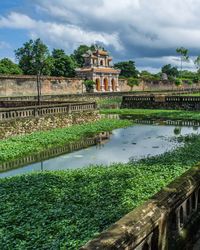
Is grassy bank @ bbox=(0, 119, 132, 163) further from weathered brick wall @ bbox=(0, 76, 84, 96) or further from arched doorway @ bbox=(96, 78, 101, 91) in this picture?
arched doorway @ bbox=(96, 78, 101, 91)

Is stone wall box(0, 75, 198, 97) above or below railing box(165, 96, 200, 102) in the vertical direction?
above

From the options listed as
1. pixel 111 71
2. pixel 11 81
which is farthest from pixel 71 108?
pixel 111 71

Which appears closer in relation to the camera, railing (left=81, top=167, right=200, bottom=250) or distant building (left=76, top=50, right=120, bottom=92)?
railing (left=81, top=167, right=200, bottom=250)

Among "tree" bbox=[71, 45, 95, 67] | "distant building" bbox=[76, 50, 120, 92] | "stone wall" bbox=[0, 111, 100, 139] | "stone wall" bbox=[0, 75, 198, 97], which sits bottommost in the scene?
"stone wall" bbox=[0, 111, 100, 139]

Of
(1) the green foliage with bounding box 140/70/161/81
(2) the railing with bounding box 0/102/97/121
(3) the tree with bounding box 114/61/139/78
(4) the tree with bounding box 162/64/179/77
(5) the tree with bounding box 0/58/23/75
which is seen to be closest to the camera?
(2) the railing with bounding box 0/102/97/121

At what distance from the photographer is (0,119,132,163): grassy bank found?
14.5 meters

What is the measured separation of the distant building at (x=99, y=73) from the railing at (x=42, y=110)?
4747 cm

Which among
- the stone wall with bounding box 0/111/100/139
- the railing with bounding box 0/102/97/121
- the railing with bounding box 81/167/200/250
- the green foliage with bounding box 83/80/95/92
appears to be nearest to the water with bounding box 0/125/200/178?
the stone wall with bounding box 0/111/100/139

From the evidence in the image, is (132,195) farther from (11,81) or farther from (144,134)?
(11,81)

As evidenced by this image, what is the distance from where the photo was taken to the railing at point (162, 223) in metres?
2.89

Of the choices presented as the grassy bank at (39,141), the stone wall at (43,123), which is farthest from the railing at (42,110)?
the grassy bank at (39,141)

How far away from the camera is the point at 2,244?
A: 6.12 meters

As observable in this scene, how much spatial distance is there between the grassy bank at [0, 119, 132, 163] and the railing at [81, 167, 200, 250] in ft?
33.7

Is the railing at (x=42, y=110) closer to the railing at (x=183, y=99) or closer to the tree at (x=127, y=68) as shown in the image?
the railing at (x=183, y=99)
